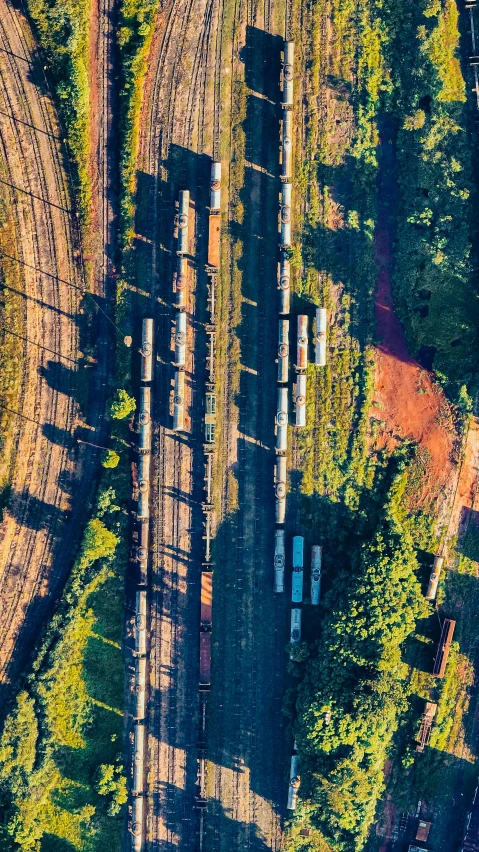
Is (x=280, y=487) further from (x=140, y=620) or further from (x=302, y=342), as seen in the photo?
(x=140, y=620)

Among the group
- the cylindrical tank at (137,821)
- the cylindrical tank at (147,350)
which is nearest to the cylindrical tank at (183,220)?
the cylindrical tank at (147,350)

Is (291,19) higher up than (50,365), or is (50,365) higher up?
(291,19)

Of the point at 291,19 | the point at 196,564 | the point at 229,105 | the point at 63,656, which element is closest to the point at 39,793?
the point at 63,656

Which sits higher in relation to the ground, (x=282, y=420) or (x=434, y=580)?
(x=282, y=420)

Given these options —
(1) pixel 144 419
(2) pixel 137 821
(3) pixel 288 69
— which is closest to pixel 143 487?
(1) pixel 144 419

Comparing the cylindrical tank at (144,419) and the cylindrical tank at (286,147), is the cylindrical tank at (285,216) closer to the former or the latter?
the cylindrical tank at (286,147)

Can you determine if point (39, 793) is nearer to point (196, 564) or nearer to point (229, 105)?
point (196, 564)
